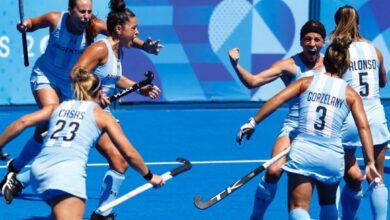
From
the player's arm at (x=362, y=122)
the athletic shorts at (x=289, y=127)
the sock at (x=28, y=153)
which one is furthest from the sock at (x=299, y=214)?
the sock at (x=28, y=153)

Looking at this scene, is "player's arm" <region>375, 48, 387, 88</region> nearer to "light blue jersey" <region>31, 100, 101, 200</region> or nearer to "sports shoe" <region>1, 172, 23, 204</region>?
"light blue jersey" <region>31, 100, 101, 200</region>

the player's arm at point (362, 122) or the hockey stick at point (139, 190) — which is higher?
the player's arm at point (362, 122)

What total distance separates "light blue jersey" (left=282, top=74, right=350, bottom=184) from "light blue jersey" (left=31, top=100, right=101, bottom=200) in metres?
1.47

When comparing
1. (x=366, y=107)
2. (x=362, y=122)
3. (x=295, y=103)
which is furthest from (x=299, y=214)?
(x=366, y=107)

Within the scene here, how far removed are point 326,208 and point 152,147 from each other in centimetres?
499

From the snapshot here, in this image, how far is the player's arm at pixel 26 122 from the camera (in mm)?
7387

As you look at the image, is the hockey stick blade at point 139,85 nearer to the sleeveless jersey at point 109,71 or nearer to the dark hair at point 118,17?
the sleeveless jersey at point 109,71

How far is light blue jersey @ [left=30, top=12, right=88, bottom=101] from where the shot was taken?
396 inches

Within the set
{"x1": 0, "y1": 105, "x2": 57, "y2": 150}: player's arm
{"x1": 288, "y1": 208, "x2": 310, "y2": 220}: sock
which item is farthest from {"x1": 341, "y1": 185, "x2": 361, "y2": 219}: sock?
{"x1": 0, "y1": 105, "x2": 57, "y2": 150}: player's arm

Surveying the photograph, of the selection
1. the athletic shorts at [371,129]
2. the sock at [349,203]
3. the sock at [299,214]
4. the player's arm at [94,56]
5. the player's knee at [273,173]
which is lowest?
the sock at [349,203]

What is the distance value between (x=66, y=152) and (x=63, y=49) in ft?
9.40

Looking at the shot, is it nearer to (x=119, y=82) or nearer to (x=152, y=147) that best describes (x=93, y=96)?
(x=119, y=82)

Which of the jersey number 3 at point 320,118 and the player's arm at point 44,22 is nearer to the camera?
the jersey number 3 at point 320,118

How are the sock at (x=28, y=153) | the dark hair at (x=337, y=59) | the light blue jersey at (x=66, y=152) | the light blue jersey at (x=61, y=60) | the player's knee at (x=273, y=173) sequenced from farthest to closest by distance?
the light blue jersey at (x=61, y=60), the sock at (x=28, y=153), the player's knee at (x=273, y=173), the dark hair at (x=337, y=59), the light blue jersey at (x=66, y=152)
